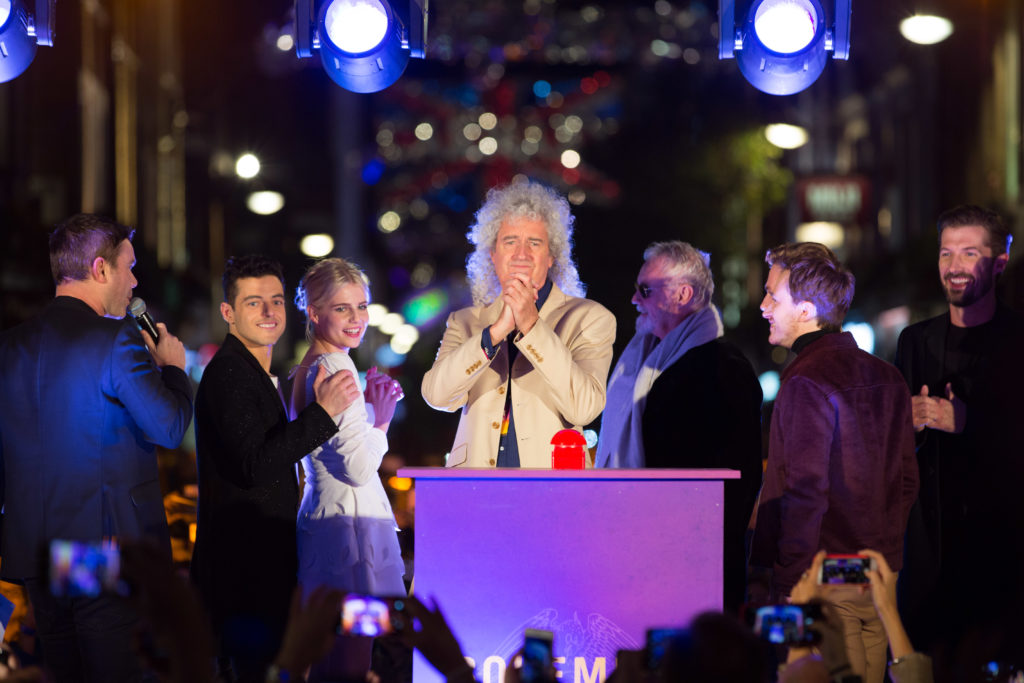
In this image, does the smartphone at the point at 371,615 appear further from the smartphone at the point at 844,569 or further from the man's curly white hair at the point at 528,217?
the man's curly white hair at the point at 528,217

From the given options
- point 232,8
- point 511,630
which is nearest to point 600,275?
point 232,8

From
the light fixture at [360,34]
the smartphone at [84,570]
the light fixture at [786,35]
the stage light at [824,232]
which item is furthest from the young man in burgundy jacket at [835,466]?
the stage light at [824,232]

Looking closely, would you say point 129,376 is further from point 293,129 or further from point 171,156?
point 293,129

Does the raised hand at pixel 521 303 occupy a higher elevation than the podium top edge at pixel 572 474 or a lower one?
higher

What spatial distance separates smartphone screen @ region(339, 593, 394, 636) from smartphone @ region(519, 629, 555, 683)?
1.19 ft

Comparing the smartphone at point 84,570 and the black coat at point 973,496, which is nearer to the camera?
the smartphone at point 84,570

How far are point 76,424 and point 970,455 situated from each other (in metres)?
3.75

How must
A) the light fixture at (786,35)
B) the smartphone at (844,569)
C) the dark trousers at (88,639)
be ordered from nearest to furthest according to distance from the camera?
the smartphone at (844,569) → the dark trousers at (88,639) → the light fixture at (786,35)

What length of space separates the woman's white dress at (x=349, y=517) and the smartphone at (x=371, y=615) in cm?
163

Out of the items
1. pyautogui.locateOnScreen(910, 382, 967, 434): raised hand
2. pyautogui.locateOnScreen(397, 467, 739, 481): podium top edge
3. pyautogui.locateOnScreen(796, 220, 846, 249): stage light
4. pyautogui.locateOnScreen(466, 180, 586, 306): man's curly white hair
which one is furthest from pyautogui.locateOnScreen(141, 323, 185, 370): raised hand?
pyautogui.locateOnScreen(796, 220, 846, 249): stage light

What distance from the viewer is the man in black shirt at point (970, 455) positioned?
16.3 ft

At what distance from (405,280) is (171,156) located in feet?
30.6

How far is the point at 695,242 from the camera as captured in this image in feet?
64.3

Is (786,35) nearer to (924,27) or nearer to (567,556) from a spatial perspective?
A: (567,556)
